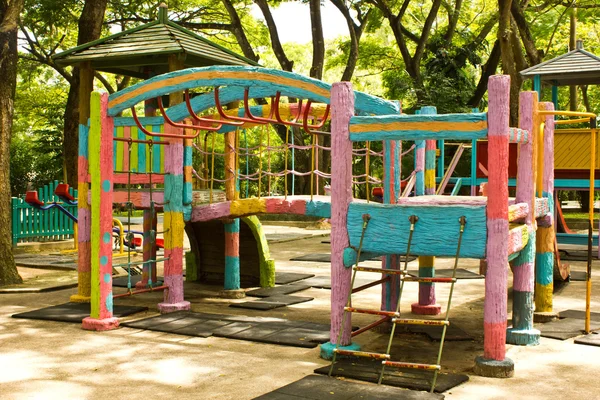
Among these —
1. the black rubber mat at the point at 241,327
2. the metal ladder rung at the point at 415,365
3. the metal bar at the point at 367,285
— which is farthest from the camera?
the black rubber mat at the point at 241,327

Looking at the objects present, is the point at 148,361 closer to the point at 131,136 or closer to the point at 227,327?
the point at 227,327

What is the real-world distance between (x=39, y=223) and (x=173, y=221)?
846cm

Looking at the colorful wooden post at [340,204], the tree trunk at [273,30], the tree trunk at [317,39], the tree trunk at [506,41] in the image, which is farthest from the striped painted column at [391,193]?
the tree trunk at [273,30]

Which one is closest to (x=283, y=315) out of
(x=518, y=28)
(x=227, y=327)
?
(x=227, y=327)

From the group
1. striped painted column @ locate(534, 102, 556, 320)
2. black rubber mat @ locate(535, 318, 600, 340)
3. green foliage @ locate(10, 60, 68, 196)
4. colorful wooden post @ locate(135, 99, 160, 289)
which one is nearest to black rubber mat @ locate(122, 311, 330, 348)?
colorful wooden post @ locate(135, 99, 160, 289)

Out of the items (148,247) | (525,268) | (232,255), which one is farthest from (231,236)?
(525,268)

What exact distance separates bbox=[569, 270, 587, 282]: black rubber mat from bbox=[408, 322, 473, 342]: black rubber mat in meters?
4.27

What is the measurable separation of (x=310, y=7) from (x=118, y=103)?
15.2m

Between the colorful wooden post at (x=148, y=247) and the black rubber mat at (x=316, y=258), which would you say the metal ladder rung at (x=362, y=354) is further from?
the black rubber mat at (x=316, y=258)

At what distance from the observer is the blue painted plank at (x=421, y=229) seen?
639cm

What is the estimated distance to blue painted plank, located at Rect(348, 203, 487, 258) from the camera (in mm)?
6391

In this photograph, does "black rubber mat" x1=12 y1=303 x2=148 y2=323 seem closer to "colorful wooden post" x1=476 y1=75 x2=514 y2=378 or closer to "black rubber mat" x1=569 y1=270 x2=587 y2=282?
"colorful wooden post" x1=476 y1=75 x2=514 y2=378

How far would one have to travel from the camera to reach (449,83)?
78.4 ft

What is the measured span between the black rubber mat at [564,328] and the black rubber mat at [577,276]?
130 inches
